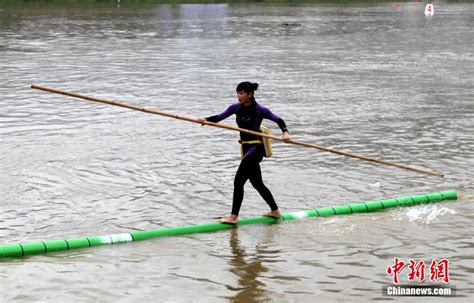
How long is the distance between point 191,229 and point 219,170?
3775 mm

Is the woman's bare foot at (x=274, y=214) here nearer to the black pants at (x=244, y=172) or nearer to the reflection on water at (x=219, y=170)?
the reflection on water at (x=219, y=170)

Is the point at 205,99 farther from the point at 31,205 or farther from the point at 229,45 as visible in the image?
the point at 229,45

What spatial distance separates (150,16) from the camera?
210ft

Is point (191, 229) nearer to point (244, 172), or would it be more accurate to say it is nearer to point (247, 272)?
point (244, 172)

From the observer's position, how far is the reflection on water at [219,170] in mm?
9086

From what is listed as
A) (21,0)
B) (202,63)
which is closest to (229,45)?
(202,63)

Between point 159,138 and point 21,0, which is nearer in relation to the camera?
point 159,138

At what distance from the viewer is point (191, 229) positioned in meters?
10.6

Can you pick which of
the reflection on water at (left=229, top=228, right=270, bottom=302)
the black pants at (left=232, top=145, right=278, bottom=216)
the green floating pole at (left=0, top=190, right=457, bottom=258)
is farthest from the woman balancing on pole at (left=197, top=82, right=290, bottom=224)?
the reflection on water at (left=229, top=228, right=270, bottom=302)

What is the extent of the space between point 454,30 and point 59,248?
43523 millimetres

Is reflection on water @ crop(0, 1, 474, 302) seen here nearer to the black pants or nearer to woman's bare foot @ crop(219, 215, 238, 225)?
woman's bare foot @ crop(219, 215, 238, 225)

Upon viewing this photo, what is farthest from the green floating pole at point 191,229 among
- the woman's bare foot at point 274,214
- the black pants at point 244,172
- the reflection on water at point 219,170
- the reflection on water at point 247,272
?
the reflection on water at point 247,272

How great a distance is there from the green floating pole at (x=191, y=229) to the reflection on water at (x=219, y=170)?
15cm

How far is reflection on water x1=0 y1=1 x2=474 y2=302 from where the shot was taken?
9.09 metres
